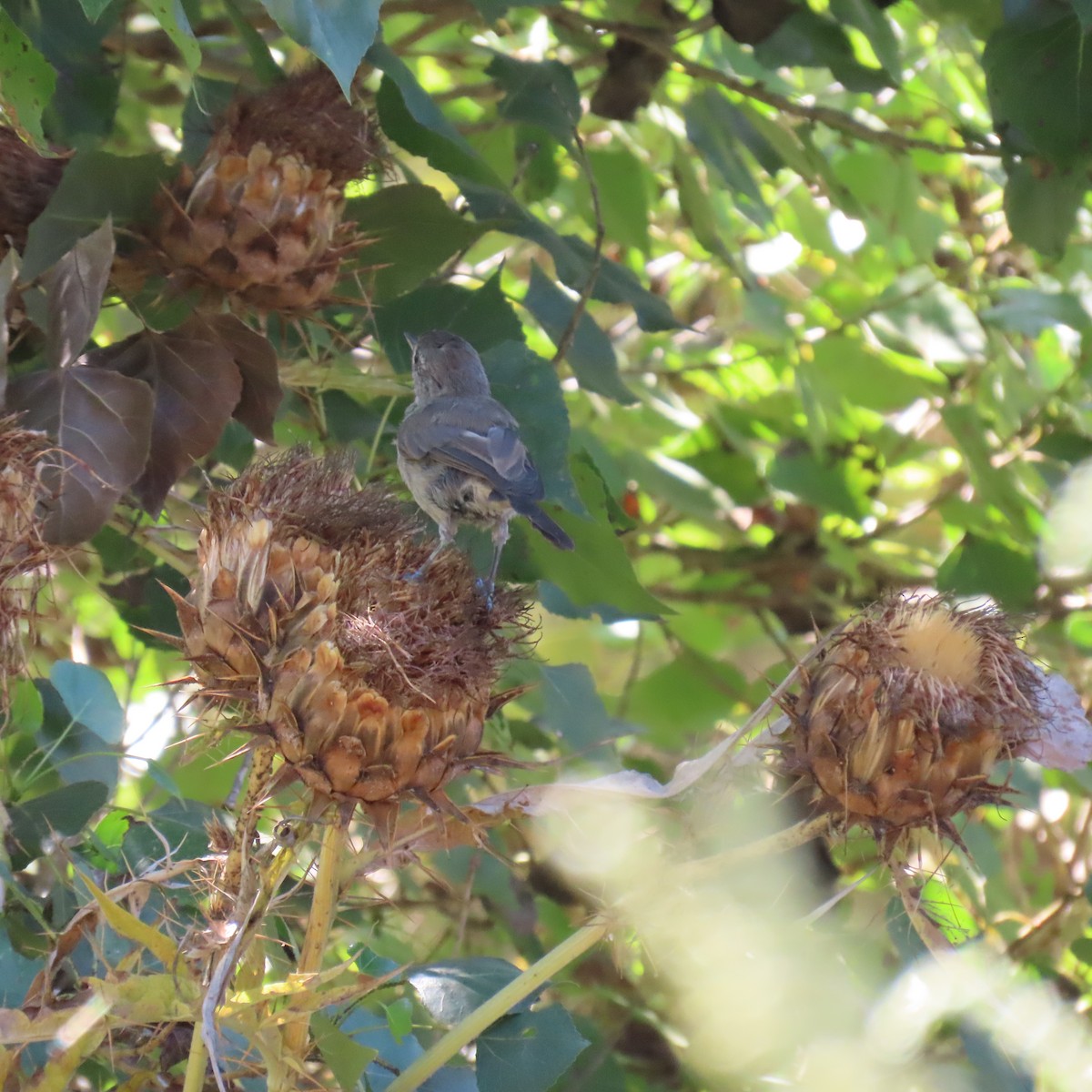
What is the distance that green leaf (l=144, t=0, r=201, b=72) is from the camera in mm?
1526

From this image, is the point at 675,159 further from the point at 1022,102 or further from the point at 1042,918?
the point at 1042,918

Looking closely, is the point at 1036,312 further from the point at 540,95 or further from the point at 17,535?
the point at 17,535

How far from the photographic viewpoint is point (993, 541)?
Result: 10.4ft

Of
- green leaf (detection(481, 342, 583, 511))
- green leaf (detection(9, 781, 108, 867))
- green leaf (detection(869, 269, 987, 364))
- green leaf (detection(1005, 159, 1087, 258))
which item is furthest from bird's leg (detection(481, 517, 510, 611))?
green leaf (detection(869, 269, 987, 364))

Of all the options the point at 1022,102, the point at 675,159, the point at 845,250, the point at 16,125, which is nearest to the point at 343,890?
the point at 16,125

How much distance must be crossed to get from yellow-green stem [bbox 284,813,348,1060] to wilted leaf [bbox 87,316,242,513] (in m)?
0.66

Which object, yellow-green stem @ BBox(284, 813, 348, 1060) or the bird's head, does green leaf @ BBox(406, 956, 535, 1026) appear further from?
the bird's head

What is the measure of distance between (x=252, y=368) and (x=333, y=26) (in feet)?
1.64

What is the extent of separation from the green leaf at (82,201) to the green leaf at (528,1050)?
116cm

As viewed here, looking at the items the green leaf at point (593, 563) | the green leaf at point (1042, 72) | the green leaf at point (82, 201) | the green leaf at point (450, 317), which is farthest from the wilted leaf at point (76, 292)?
the green leaf at point (1042, 72)

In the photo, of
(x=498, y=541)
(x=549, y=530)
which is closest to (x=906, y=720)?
(x=549, y=530)

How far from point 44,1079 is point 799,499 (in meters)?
2.73

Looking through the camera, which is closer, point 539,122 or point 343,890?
point 343,890

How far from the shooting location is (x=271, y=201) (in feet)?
6.02
